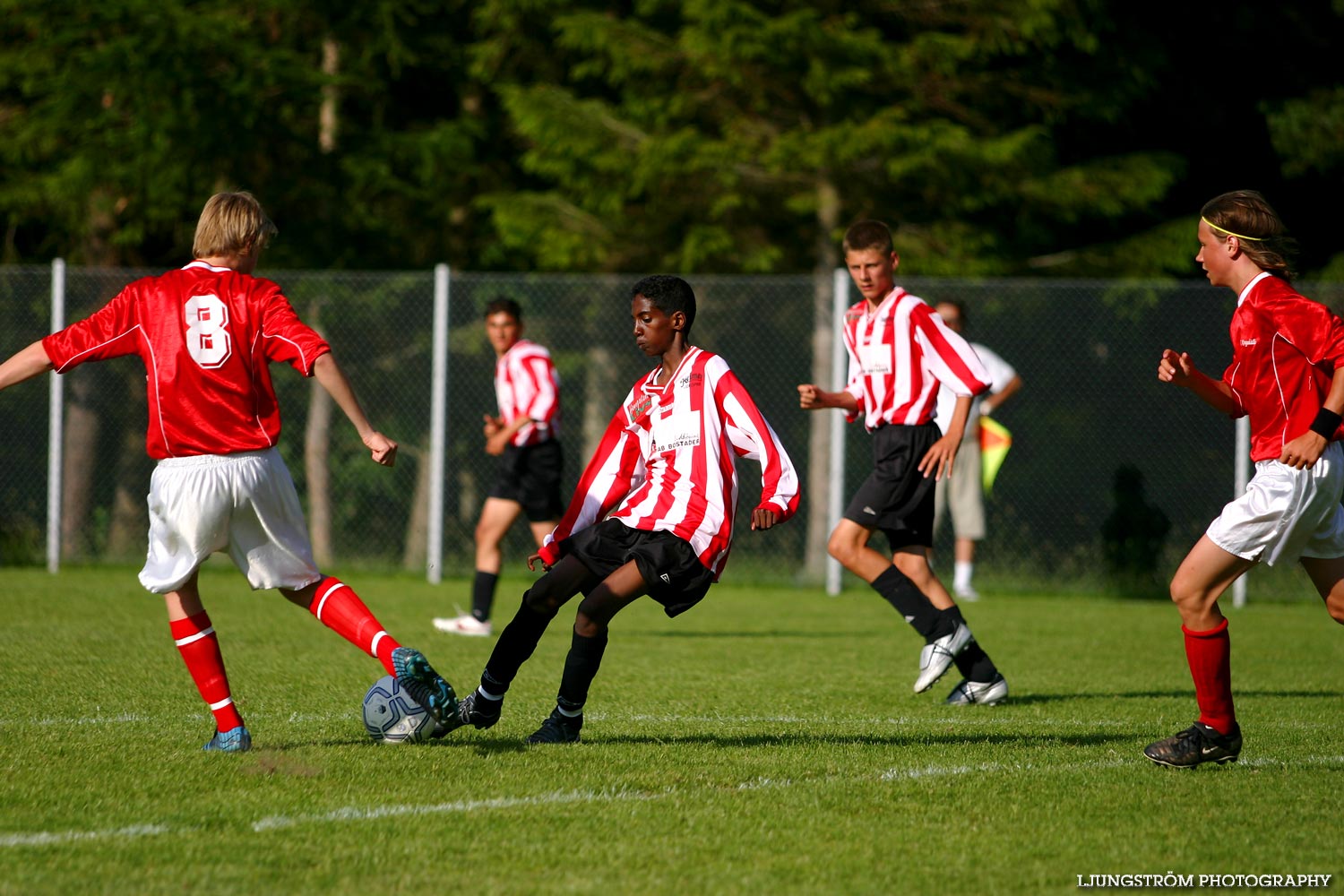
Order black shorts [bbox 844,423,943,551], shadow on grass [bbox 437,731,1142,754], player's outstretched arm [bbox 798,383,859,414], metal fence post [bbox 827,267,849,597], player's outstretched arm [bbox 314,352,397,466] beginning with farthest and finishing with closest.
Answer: metal fence post [bbox 827,267,849,597], black shorts [bbox 844,423,943,551], player's outstretched arm [bbox 798,383,859,414], shadow on grass [bbox 437,731,1142,754], player's outstretched arm [bbox 314,352,397,466]

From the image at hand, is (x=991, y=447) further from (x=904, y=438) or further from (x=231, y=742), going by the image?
(x=231, y=742)

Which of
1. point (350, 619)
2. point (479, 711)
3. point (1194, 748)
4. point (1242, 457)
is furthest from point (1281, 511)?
point (1242, 457)

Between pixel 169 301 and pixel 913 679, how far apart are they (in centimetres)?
427

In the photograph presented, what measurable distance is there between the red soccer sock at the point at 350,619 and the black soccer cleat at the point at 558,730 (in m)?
0.59

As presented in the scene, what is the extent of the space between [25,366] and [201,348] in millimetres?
563

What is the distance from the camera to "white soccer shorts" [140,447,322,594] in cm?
494

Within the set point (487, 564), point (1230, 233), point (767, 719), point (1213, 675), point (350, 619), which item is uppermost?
point (1230, 233)

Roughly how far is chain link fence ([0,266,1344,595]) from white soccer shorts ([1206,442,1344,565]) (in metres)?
7.86

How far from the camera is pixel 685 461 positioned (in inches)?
204

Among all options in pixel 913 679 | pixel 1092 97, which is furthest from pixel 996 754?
pixel 1092 97

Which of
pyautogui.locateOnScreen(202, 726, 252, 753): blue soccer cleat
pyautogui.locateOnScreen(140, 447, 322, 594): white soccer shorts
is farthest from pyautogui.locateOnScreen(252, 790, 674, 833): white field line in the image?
pyautogui.locateOnScreen(140, 447, 322, 594): white soccer shorts

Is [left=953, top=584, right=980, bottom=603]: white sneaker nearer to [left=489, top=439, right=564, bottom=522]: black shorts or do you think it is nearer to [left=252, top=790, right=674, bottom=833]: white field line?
[left=489, top=439, right=564, bottom=522]: black shorts

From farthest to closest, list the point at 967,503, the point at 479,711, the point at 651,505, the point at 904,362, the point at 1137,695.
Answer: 1. the point at 967,503
2. the point at 1137,695
3. the point at 904,362
4. the point at 479,711
5. the point at 651,505

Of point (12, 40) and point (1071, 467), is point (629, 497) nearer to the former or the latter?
point (1071, 467)
